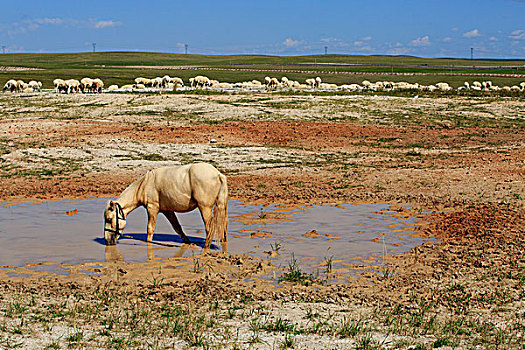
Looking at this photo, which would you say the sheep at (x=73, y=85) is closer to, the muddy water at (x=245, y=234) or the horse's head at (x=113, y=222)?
the muddy water at (x=245, y=234)

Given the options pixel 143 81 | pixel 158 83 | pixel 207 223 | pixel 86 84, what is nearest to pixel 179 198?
pixel 207 223

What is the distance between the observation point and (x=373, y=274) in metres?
10.8

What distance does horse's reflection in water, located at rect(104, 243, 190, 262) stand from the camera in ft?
39.8

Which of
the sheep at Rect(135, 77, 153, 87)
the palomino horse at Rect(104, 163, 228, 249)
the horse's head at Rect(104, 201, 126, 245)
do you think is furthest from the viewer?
the sheep at Rect(135, 77, 153, 87)

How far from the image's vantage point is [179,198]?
12.8 meters

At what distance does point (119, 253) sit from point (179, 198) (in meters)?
1.51

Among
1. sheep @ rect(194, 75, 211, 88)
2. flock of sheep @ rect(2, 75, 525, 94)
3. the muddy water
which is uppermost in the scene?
sheep @ rect(194, 75, 211, 88)

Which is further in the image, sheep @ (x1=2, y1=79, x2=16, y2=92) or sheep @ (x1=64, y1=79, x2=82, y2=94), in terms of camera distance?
sheep @ (x1=2, y1=79, x2=16, y2=92)

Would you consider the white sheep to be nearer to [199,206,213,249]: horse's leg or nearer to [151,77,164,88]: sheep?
[151,77,164,88]: sheep

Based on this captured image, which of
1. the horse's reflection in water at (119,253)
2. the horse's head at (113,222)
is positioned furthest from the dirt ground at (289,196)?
the horse's head at (113,222)

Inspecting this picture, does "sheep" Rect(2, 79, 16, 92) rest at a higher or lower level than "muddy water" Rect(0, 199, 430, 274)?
higher

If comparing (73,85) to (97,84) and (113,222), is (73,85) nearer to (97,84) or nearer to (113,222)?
(97,84)

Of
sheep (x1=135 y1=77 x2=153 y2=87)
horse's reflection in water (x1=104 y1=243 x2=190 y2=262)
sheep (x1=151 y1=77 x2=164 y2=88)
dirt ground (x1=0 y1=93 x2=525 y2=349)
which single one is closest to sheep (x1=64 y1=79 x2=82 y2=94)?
dirt ground (x1=0 y1=93 x2=525 y2=349)

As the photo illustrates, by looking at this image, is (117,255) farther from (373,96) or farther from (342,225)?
(373,96)
